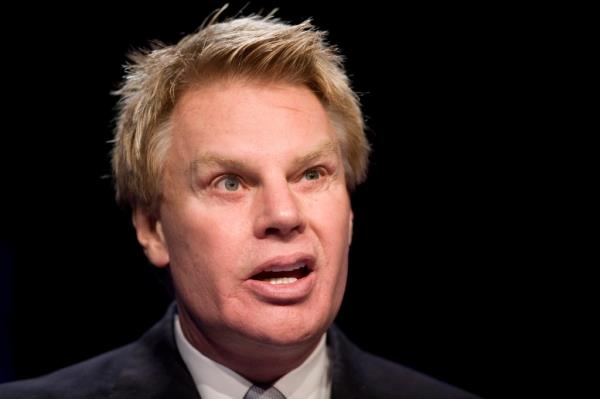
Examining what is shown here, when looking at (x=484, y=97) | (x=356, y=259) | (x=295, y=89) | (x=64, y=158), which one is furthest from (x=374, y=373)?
(x=64, y=158)

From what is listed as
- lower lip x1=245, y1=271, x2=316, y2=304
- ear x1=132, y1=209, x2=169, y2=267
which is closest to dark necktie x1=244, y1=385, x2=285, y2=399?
lower lip x1=245, y1=271, x2=316, y2=304

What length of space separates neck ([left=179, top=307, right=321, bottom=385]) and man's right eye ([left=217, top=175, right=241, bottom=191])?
1.16 ft

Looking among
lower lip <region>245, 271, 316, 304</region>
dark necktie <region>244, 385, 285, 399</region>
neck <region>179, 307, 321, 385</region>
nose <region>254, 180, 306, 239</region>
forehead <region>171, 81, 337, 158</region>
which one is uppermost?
forehead <region>171, 81, 337, 158</region>

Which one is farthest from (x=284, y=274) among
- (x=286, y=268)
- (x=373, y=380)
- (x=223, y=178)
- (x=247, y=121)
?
(x=373, y=380)

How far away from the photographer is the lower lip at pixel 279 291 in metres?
1.67

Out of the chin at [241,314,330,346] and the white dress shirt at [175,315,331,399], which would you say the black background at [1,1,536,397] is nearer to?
the white dress shirt at [175,315,331,399]

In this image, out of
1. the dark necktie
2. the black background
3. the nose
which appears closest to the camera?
the nose

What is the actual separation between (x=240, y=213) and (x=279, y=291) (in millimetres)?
207

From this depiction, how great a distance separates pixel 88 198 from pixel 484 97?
4.52 feet

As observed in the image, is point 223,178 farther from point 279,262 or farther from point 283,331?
point 283,331

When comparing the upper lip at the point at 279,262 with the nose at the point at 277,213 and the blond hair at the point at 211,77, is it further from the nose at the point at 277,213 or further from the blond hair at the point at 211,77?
the blond hair at the point at 211,77

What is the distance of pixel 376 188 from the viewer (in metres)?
2.59

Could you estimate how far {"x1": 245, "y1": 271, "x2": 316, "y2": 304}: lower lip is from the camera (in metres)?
1.67

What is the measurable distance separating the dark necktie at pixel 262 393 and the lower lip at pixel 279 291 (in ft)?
0.93
